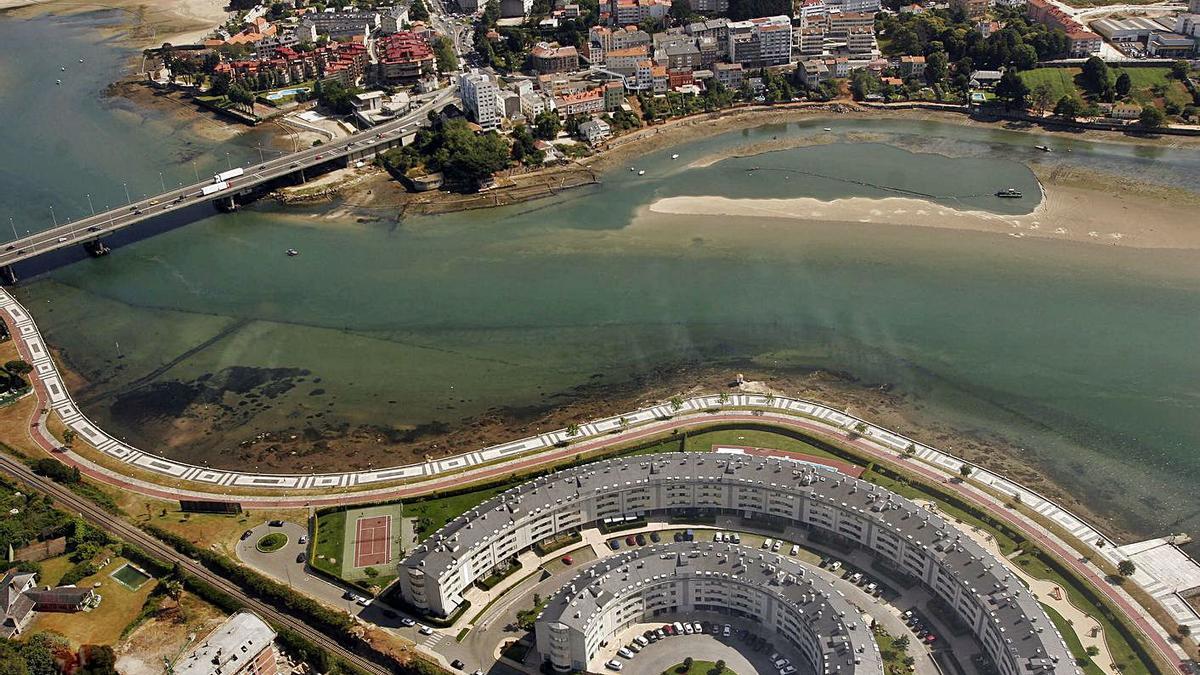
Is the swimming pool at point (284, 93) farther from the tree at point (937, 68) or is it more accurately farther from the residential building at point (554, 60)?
the tree at point (937, 68)

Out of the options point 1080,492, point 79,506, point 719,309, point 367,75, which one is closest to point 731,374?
point 719,309

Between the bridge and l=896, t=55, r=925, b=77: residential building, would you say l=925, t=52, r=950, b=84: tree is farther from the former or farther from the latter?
the bridge

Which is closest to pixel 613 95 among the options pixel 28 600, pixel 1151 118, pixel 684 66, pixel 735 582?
pixel 684 66

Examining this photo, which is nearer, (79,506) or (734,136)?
(79,506)

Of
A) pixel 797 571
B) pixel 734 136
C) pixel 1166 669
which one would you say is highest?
pixel 734 136

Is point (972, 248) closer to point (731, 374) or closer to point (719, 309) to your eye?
point (719, 309)

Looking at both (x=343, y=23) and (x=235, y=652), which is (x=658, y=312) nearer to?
(x=235, y=652)

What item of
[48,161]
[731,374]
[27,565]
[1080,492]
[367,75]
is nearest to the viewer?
[27,565]

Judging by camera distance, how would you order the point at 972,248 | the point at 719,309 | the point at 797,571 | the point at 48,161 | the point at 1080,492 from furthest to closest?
the point at 48,161
the point at 972,248
the point at 719,309
the point at 1080,492
the point at 797,571
